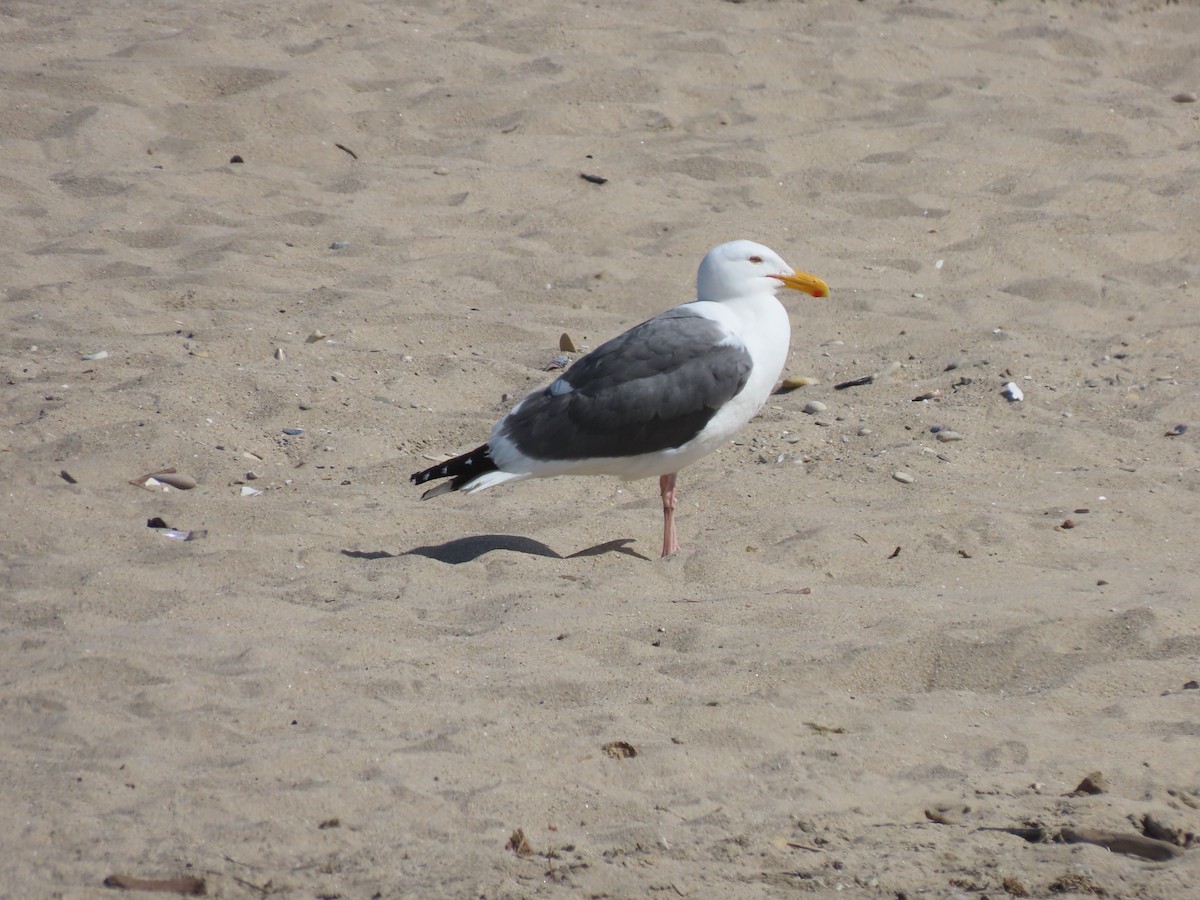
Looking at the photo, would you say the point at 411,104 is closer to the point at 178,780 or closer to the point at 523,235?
the point at 523,235

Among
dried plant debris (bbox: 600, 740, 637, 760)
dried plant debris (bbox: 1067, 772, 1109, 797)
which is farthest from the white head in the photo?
dried plant debris (bbox: 1067, 772, 1109, 797)

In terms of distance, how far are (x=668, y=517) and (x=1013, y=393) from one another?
1905mm

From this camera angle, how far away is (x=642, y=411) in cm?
488

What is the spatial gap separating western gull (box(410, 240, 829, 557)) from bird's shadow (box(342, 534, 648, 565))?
17 cm

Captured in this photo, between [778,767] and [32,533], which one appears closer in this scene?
[778,767]

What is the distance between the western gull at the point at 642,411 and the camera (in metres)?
4.87

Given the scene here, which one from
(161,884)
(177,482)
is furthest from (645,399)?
(161,884)

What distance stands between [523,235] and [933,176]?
2.36 metres

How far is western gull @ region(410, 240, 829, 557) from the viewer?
487cm

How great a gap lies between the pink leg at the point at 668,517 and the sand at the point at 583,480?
17 cm

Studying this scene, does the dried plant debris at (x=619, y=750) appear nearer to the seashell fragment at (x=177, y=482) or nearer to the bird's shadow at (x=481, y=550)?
the bird's shadow at (x=481, y=550)

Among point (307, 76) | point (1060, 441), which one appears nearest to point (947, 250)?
point (1060, 441)

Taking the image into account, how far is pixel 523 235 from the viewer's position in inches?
291

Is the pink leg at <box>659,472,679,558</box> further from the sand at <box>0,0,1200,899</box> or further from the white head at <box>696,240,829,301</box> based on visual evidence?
the white head at <box>696,240,829,301</box>
